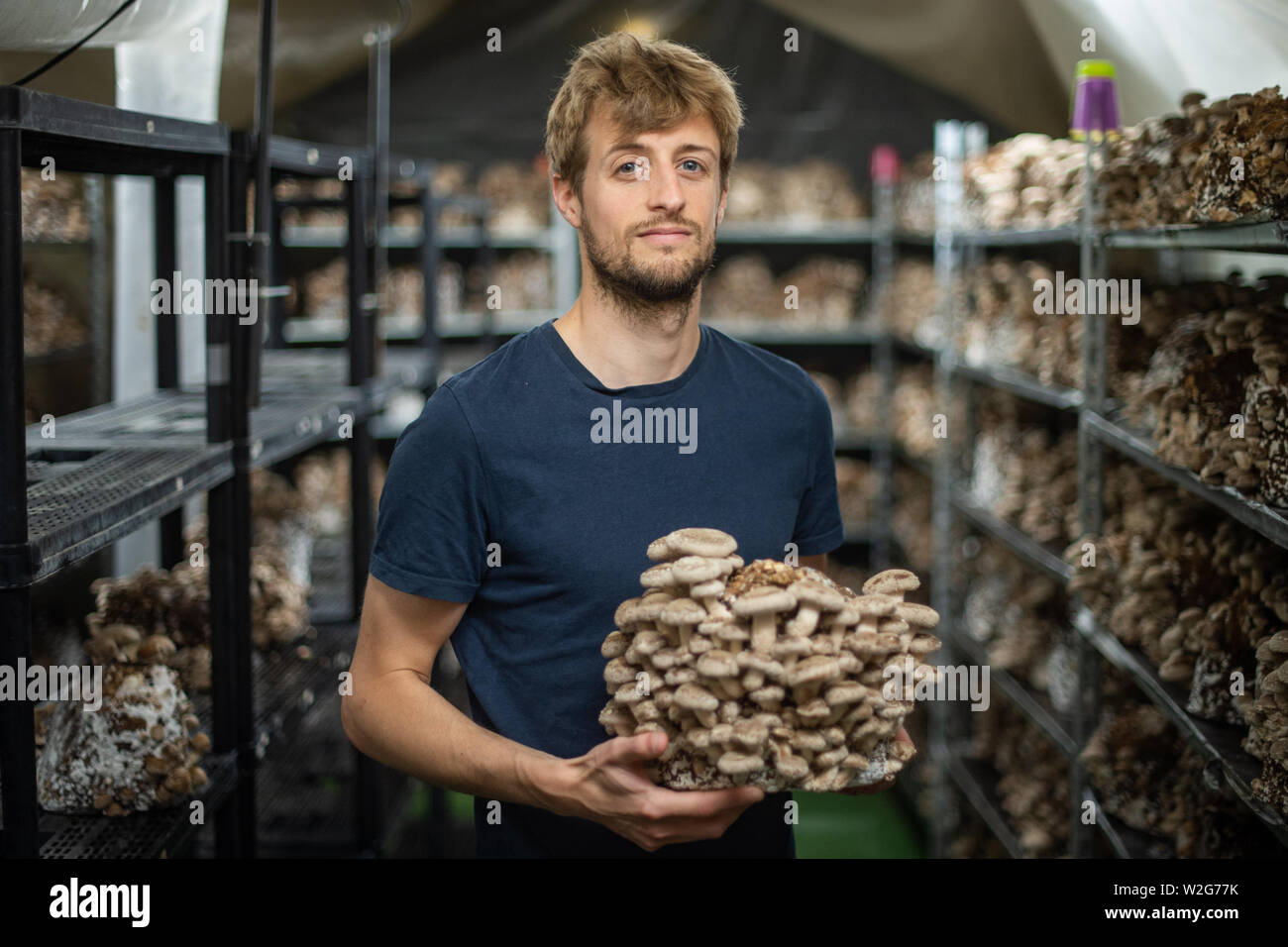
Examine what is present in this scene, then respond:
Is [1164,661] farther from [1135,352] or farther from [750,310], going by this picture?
[750,310]

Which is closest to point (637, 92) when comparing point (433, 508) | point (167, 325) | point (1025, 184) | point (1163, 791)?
point (433, 508)

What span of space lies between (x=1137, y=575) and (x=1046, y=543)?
0.85m

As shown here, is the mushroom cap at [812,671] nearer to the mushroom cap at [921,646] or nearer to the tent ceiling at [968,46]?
the mushroom cap at [921,646]

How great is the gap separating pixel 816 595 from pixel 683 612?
15 centimetres

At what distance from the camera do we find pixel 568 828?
1.68 m

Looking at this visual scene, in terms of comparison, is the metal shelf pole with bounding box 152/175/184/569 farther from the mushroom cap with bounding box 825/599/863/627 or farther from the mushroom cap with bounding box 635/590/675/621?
the mushroom cap with bounding box 825/599/863/627

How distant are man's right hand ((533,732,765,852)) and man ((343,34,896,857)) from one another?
118 mm

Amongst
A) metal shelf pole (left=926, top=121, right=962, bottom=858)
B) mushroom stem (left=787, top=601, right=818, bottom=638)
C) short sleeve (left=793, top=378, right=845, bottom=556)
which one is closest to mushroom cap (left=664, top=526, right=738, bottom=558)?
mushroom stem (left=787, top=601, right=818, bottom=638)

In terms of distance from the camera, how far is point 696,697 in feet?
4.12

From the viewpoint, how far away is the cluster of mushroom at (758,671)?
1.27 meters

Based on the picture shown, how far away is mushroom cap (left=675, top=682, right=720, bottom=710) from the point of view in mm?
1254

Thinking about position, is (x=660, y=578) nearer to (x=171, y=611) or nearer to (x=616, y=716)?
(x=616, y=716)

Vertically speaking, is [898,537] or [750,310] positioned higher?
[750,310]

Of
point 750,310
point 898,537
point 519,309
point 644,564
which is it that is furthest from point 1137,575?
point 519,309
